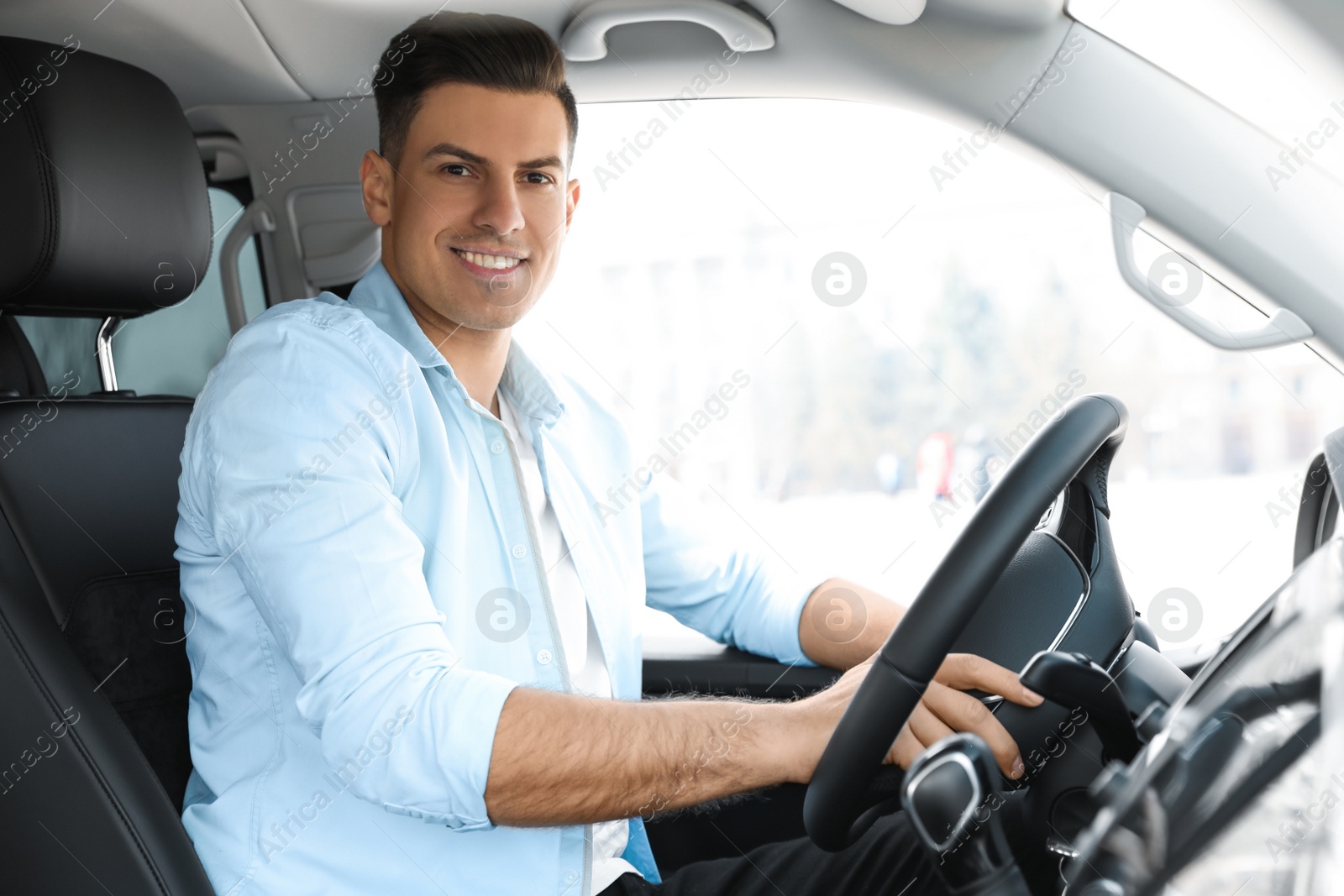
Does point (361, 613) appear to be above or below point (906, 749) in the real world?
below

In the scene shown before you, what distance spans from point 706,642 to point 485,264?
61cm

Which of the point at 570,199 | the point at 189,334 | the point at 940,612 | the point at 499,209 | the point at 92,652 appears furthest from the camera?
the point at 189,334

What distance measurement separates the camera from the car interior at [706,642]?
2.29 feet

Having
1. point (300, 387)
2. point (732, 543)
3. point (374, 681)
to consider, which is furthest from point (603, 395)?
point (374, 681)

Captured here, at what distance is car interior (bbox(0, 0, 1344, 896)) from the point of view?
2.29ft

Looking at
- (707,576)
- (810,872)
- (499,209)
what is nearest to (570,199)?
(499,209)

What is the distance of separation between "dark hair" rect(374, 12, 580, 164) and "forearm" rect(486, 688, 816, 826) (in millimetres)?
752

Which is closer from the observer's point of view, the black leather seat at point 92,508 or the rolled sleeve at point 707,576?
the black leather seat at point 92,508

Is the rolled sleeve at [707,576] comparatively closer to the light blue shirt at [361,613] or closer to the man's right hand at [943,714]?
the light blue shirt at [361,613]

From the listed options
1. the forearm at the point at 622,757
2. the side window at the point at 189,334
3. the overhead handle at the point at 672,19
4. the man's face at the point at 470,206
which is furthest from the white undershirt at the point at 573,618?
the side window at the point at 189,334

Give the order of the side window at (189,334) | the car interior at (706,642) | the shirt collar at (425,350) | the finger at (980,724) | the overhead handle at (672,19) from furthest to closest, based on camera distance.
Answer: the side window at (189,334), the overhead handle at (672,19), the shirt collar at (425,350), the finger at (980,724), the car interior at (706,642)

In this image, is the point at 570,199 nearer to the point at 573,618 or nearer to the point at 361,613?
the point at 573,618

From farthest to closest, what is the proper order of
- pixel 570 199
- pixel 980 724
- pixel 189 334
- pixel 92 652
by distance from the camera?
pixel 189 334 < pixel 570 199 < pixel 92 652 < pixel 980 724

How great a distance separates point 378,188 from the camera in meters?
1.39
